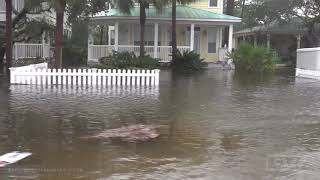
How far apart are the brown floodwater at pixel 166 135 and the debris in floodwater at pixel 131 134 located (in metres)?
0.21

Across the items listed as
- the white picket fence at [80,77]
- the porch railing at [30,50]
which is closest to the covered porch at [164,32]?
the porch railing at [30,50]

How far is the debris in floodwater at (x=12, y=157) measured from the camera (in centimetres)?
731

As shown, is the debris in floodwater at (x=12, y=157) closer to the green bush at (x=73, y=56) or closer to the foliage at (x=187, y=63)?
the foliage at (x=187, y=63)

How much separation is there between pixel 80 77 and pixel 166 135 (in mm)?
9696

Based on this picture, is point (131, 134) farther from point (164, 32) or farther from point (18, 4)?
point (164, 32)

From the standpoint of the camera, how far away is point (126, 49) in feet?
115

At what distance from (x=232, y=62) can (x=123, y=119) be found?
937 inches

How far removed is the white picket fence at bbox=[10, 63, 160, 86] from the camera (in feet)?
61.0

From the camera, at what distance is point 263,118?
11.7 m

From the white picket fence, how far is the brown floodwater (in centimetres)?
189

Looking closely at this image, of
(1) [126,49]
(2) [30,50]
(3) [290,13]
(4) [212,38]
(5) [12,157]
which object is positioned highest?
(3) [290,13]

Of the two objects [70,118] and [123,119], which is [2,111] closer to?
[70,118]

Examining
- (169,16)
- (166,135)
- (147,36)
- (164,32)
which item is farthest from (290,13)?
(166,135)

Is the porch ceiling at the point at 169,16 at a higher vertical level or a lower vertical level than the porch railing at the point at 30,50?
higher
